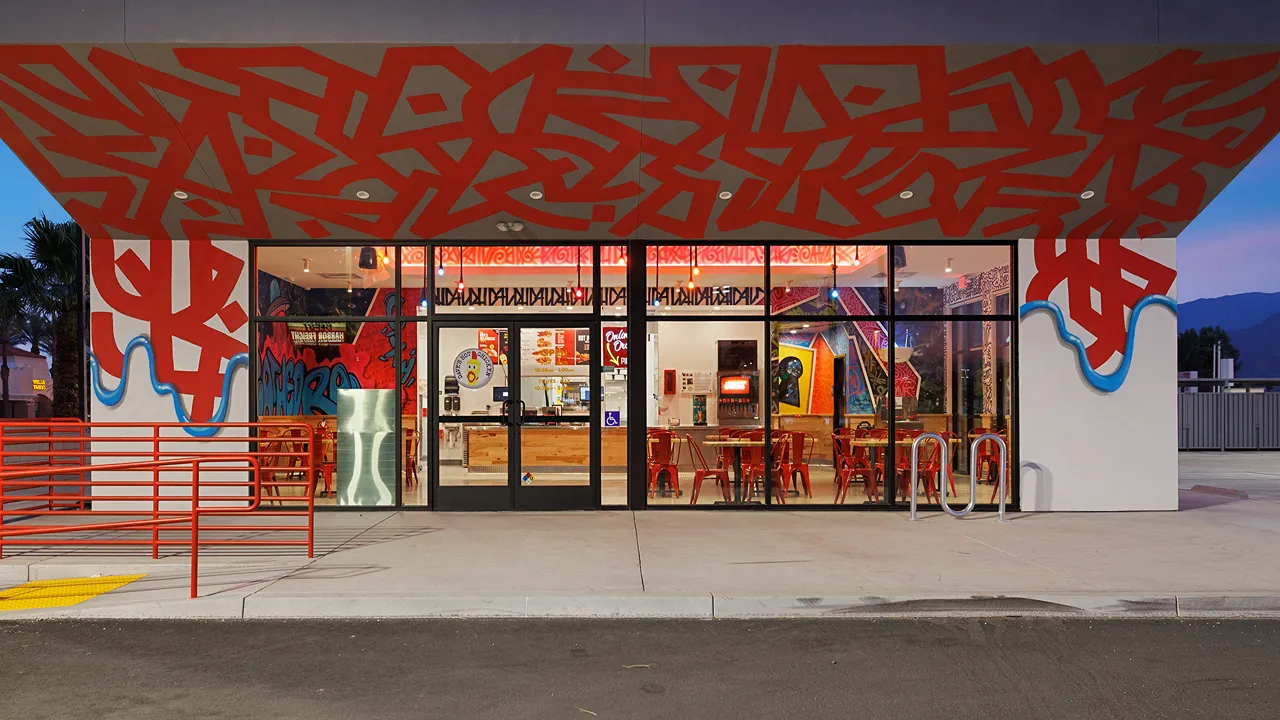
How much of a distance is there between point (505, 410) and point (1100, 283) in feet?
25.1

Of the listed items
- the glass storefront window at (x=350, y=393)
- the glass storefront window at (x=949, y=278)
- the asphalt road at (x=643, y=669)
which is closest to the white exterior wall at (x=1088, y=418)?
the glass storefront window at (x=949, y=278)

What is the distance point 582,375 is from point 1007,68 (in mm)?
5830

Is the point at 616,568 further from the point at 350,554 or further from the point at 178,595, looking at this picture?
the point at 178,595

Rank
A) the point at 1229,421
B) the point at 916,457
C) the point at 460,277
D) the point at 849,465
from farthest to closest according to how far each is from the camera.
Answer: the point at 1229,421 → the point at 849,465 → the point at 460,277 → the point at 916,457

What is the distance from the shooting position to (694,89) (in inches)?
330

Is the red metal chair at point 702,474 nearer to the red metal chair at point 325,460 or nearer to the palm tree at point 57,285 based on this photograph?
the red metal chair at point 325,460

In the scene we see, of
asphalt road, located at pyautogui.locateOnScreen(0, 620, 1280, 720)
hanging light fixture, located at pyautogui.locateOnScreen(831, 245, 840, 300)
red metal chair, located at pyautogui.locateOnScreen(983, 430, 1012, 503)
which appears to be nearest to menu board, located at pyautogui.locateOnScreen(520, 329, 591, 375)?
hanging light fixture, located at pyautogui.locateOnScreen(831, 245, 840, 300)

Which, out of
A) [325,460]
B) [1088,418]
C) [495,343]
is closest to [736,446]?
[495,343]

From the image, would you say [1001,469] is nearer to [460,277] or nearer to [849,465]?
[849,465]

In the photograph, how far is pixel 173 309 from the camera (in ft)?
35.3

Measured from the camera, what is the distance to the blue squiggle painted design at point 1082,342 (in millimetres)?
10820

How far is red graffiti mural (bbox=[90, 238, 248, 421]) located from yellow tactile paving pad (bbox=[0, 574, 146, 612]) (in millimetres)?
3753

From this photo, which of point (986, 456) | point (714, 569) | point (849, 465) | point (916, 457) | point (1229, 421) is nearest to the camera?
point (714, 569)

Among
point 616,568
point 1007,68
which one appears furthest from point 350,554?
point 1007,68
